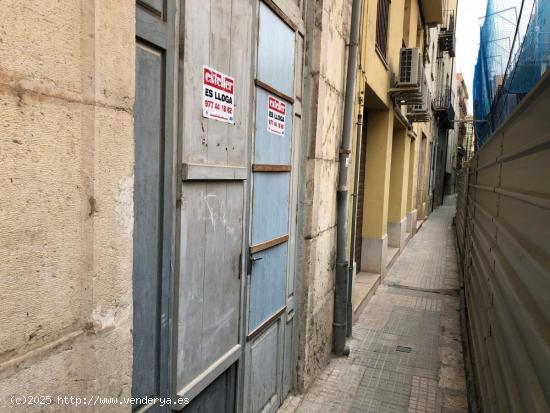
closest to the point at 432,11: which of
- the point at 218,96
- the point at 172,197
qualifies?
the point at 218,96

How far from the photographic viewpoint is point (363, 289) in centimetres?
691

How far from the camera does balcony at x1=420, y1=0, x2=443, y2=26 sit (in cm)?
1095

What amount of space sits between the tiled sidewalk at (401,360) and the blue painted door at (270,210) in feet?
2.29

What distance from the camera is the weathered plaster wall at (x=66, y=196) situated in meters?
1.26

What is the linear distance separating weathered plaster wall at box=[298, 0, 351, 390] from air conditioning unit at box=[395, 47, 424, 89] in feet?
10.7

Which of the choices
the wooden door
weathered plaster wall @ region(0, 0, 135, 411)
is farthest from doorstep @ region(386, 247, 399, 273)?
weathered plaster wall @ region(0, 0, 135, 411)

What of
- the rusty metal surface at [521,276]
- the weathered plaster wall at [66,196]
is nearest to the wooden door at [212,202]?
the weathered plaster wall at [66,196]

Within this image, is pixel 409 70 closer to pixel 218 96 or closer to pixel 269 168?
pixel 269 168

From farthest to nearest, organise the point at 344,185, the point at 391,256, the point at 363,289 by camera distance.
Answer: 1. the point at 391,256
2. the point at 363,289
3. the point at 344,185

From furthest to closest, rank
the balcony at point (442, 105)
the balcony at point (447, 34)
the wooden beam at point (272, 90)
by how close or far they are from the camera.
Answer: the balcony at point (442, 105), the balcony at point (447, 34), the wooden beam at point (272, 90)

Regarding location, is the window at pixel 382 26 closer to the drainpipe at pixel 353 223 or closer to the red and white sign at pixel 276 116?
the drainpipe at pixel 353 223

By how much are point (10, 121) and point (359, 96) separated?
477 centimetres

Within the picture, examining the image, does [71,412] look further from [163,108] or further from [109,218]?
[163,108]

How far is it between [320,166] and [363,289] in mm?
3555
